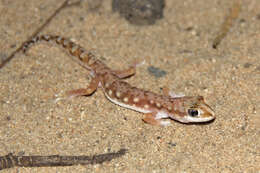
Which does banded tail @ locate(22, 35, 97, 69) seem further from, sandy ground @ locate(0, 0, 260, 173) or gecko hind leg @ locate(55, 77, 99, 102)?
gecko hind leg @ locate(55, 77, 99, 102)

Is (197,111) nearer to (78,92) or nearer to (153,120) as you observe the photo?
(153,120)

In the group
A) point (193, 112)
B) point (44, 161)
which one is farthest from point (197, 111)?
point (44, 161)

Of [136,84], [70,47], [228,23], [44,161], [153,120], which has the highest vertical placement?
[228,23]

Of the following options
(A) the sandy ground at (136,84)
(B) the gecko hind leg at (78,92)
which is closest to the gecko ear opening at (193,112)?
(A) the sandy ground at (136,84)

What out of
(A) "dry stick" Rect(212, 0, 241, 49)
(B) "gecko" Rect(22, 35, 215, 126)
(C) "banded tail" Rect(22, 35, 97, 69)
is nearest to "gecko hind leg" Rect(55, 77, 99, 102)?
(B) "gecko" Rect(22, 35, 215, 126)

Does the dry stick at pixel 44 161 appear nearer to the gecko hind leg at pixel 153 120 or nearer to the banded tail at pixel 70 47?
the gecko hind leg at pixel 153 120

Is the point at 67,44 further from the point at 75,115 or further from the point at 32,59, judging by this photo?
the point at 75,115
